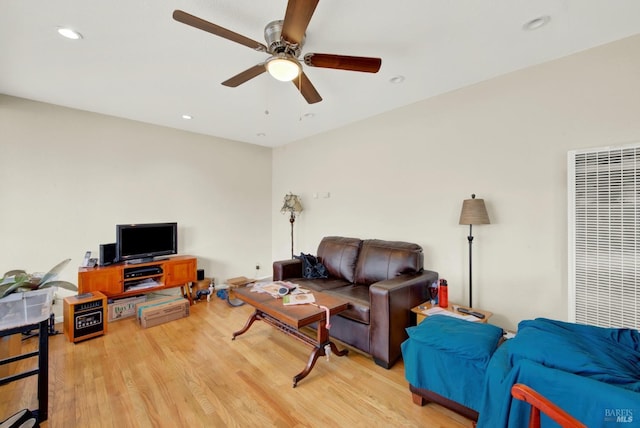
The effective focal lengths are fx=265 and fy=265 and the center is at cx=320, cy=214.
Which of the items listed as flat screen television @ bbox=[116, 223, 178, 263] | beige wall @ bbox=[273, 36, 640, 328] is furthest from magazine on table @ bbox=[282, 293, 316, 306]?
flat screen television @ bbox=[116, 223, 178, 263]

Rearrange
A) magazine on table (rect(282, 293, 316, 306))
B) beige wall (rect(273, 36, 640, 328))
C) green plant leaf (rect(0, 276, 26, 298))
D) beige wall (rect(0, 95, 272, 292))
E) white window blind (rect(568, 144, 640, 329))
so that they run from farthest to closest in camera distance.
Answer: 1. beige wall (rect(0, 95, 272, 292))
2. magazine on table (rect(282, 293, 316, 306))
3. beige wall (rect(273, 36, 640, 328))
4. white window blind (rect(568, 144, 640, 329))
5. green plant leaf (rect(0, 276, 26, 298))

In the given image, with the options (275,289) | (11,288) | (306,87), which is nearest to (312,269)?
(275,289)

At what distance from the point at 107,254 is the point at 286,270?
219 cm

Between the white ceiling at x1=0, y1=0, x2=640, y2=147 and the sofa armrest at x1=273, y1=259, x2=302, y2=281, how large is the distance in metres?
1.92

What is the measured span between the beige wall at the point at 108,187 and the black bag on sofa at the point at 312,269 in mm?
1809

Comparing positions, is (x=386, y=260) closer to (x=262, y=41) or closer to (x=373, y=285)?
(x=373, y=285)

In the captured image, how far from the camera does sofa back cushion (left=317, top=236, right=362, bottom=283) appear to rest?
3193 millimetres

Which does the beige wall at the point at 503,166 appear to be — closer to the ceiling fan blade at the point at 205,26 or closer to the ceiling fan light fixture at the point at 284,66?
the ceiling fan light fixture at the point at 284,66

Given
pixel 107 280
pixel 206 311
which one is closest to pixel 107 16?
pixel 107 280

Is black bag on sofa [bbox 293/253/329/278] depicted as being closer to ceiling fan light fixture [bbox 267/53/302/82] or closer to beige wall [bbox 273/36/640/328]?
beige wall [bbox 273/36/640/328]

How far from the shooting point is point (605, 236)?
189cm

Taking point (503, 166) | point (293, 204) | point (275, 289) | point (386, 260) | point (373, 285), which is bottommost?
point (275, 289)

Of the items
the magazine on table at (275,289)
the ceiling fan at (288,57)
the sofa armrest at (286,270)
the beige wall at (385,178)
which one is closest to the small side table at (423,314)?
the beige wall at (385,178)

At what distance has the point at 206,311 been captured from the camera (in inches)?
138
